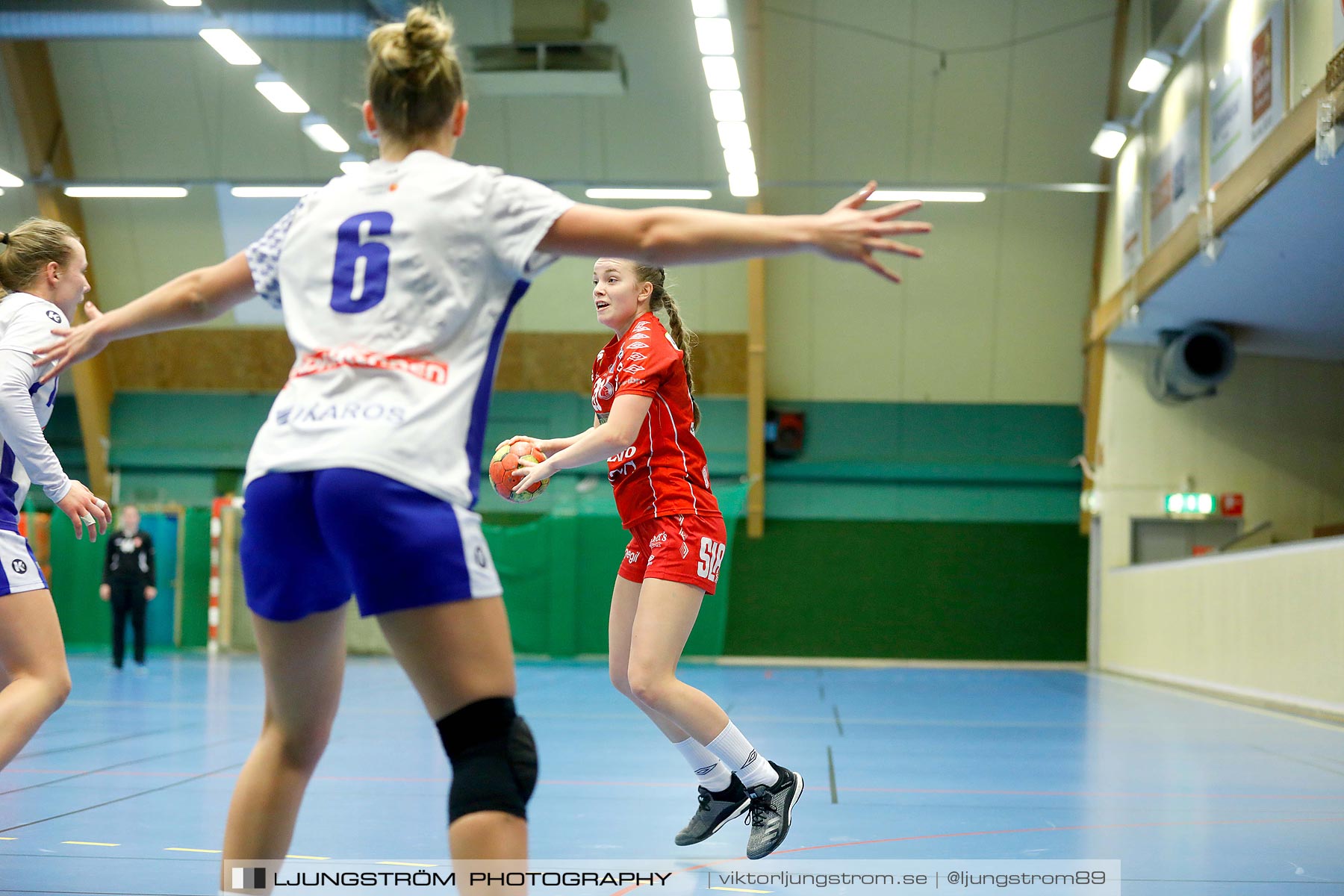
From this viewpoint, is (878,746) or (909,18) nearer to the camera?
(878,746)

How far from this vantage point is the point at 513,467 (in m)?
3.61

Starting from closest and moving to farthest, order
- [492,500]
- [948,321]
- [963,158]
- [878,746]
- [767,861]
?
[767,861] → [878,746] → [963,158] → [948,321] → [492,500]

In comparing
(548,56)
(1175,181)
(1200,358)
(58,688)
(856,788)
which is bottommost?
(856,788)

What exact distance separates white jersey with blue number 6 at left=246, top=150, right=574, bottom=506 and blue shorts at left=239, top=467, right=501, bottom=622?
38 millimetres

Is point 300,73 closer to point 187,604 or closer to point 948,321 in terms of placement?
point 187,604

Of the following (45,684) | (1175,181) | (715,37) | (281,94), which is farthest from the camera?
(281,94)

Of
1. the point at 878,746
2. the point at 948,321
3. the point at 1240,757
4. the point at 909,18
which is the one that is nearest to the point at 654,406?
the point at 878,746

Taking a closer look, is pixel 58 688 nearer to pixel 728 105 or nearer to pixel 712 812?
pixel 712 812

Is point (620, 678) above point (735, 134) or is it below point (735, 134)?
below

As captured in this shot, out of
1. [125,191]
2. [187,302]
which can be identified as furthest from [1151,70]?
[125,191]

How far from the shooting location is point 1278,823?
426 cm

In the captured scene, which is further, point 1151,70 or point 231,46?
point 231,46

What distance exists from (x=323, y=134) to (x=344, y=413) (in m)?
14.0

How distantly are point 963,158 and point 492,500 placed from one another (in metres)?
9.27
